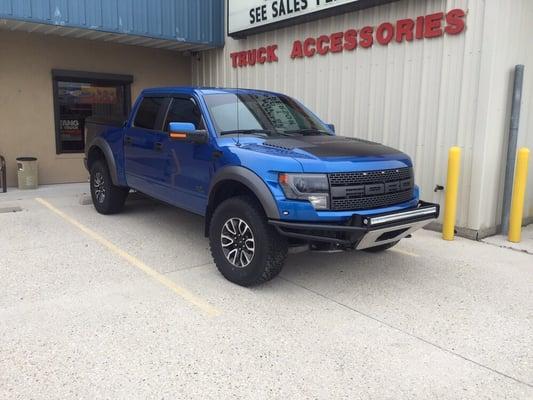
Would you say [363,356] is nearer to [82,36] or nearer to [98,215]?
[98,215]

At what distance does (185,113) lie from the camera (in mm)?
5707

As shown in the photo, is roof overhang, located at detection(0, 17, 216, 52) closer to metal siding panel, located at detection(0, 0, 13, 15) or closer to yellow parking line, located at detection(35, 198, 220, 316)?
metal siding panel, located at detection(0, 0, 13, 15)

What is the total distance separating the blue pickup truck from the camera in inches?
165

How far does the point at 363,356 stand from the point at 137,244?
3645 mm

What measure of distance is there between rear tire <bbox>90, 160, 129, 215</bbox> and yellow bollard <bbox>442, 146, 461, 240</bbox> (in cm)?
479

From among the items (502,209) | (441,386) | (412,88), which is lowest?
(441,386)

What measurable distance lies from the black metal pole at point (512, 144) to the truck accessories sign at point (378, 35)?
104 centimetres

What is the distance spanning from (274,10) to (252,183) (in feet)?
19.0

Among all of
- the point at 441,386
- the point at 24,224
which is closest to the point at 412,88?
the point at 441,386

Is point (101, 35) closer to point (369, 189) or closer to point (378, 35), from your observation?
point (378, 35)

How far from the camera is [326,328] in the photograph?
3.90 m

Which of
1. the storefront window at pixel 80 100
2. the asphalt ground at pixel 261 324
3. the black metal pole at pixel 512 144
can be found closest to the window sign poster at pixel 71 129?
the storefront window at pixel 80 100

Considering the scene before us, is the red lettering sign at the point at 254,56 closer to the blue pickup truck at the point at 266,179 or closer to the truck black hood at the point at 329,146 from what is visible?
the blue pickup truck at the point at 266,179

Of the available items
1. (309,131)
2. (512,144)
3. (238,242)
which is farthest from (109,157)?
(512,144)
